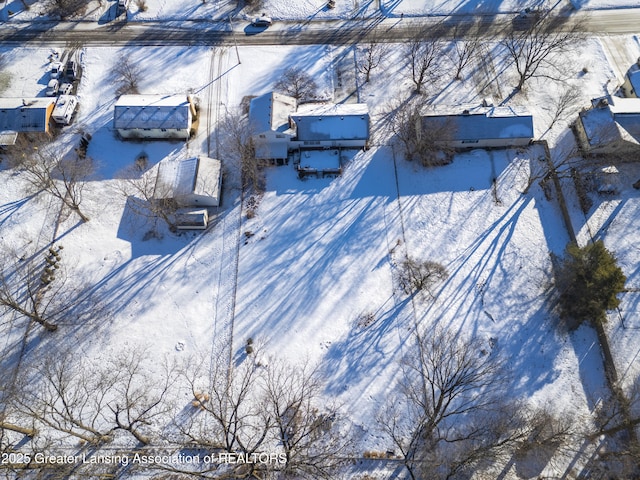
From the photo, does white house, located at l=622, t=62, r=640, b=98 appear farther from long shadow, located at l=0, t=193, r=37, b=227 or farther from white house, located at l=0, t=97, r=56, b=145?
long shadow, located at l=0, t=193, r=37, b=227

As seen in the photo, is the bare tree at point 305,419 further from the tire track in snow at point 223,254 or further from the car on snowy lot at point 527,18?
the car on snowy lot at point 527,18

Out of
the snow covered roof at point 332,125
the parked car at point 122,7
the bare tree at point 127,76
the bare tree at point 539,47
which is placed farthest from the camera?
the parked car at point 122,7

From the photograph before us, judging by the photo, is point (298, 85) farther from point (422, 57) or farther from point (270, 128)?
point (422, 57)

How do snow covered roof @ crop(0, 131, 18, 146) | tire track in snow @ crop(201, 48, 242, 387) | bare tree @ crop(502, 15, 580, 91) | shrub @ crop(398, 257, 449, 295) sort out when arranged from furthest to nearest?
bare tree @ crop(502, 15, 580, 91) < snow covered roof @ crop(0, 131, 18, 146) < shrub @ crop(398, 257, 449, 295) < tire track in snow @ crop(201, 48, 242, 387)

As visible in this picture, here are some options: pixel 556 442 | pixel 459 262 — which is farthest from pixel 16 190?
pixel 556 442

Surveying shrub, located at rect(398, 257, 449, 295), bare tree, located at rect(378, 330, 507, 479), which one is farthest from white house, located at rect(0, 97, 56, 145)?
bare tree, located at rect(378, 330, 507, 479)

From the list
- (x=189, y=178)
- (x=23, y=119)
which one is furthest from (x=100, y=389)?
(x=23, y=119)

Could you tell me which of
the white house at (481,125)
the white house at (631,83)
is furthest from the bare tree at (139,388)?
the white house at (631,83)
